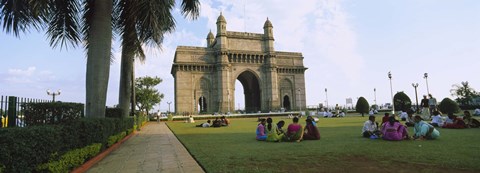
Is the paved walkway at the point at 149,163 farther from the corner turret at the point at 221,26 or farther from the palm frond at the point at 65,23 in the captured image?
the corner turret at the point at 221,26

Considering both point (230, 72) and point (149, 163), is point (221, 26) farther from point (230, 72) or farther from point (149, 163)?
point (149, 163)

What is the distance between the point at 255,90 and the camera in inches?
2240

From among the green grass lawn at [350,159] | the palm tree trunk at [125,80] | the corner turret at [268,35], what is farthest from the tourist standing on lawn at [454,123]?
the corner turret at [268,35]

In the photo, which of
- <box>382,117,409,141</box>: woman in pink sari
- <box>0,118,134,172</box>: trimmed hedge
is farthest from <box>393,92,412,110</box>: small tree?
<box>0,118,134,172</box>: trimmed hedge

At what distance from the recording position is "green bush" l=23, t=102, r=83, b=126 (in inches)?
237

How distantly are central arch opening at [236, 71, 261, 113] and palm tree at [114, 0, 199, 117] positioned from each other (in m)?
43.1

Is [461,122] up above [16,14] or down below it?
below

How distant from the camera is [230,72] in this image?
5016cm

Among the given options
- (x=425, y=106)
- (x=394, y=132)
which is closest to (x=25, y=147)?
(x=394, y=132)

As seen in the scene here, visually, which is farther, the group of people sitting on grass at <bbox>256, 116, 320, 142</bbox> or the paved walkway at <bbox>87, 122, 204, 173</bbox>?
the group of people sitting on grass at <bbox>256, 116, 320, 142</bbox>

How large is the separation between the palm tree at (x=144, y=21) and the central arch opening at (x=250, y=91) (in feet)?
141

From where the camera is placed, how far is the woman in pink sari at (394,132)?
8.97 meters

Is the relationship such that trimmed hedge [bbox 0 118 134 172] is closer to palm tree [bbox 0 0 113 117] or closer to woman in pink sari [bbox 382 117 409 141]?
palm tree [bbox 0 0 113 117]

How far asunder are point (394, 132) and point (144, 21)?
7.93m
